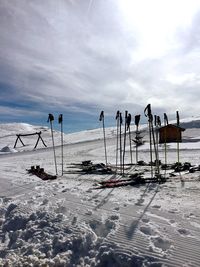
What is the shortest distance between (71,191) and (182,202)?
11.4 ft

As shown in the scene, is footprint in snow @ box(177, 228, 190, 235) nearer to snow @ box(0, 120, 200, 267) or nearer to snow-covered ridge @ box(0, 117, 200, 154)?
snow @ box(0, 120, 200, 267)

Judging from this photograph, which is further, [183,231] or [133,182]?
[133,182]

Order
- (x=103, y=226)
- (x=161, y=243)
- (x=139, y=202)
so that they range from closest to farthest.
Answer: (x=161, y=243), (x=103, y=226), (x=139, y=202)

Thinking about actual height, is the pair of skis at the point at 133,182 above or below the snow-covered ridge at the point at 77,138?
below

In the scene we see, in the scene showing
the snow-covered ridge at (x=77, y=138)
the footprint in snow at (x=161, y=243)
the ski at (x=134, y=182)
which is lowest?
the footprint in snow at (x=161, y=243)

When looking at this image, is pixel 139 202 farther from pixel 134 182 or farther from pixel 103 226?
pixel 134 182

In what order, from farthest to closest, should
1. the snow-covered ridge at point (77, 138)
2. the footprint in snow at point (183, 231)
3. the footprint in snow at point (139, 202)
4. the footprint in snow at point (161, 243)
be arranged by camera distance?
the snow-covered ridge at point (77, 138) < the footprint in snow at point (139, 202) < the footprint in snow at point (183, 231) < the footprint in snow at point (161, 243)

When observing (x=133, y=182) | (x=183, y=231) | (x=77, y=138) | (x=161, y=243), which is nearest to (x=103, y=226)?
(x=161, y=243)

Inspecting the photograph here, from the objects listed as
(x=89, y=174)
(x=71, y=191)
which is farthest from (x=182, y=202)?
(x=89, y=174)

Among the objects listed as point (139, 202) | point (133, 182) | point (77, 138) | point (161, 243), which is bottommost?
point (161, 243)

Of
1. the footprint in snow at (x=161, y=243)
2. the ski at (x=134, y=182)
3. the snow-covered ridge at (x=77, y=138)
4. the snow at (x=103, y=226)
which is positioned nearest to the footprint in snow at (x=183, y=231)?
the snow at (x=103, y=226)

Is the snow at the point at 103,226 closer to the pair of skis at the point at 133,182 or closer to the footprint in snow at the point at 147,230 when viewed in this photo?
the footprint in snow at the point at 147,230

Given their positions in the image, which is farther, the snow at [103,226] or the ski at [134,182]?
the ski at [134,182]

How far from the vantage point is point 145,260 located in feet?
14.8
